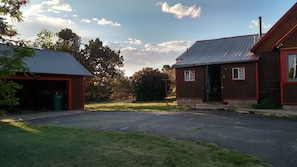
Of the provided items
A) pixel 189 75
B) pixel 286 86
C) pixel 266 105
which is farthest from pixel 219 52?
pixel 286 86

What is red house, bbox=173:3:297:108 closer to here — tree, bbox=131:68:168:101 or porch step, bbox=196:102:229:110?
porch step, bbox=196:102:229:110

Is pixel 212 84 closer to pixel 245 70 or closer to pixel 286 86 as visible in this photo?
pixel 245 70

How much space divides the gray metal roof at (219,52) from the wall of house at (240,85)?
0.50 meters

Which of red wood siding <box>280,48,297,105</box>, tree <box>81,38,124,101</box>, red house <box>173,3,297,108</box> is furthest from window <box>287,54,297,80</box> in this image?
tree <box>81,38,124,101</box>

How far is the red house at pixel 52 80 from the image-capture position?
618 inches

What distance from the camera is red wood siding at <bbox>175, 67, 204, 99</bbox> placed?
57.4ft

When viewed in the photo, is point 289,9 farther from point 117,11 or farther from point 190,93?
point 117,11

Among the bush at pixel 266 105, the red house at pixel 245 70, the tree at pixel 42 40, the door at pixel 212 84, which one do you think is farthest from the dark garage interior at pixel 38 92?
the tree at pixel 42 40

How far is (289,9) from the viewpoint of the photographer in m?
14.9

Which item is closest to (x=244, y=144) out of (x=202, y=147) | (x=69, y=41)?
(x=202, y=147)

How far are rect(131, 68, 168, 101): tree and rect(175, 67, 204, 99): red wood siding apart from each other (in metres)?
9.21

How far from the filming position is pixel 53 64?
667 inches

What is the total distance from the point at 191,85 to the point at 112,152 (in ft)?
43.0

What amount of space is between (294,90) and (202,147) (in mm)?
10421
